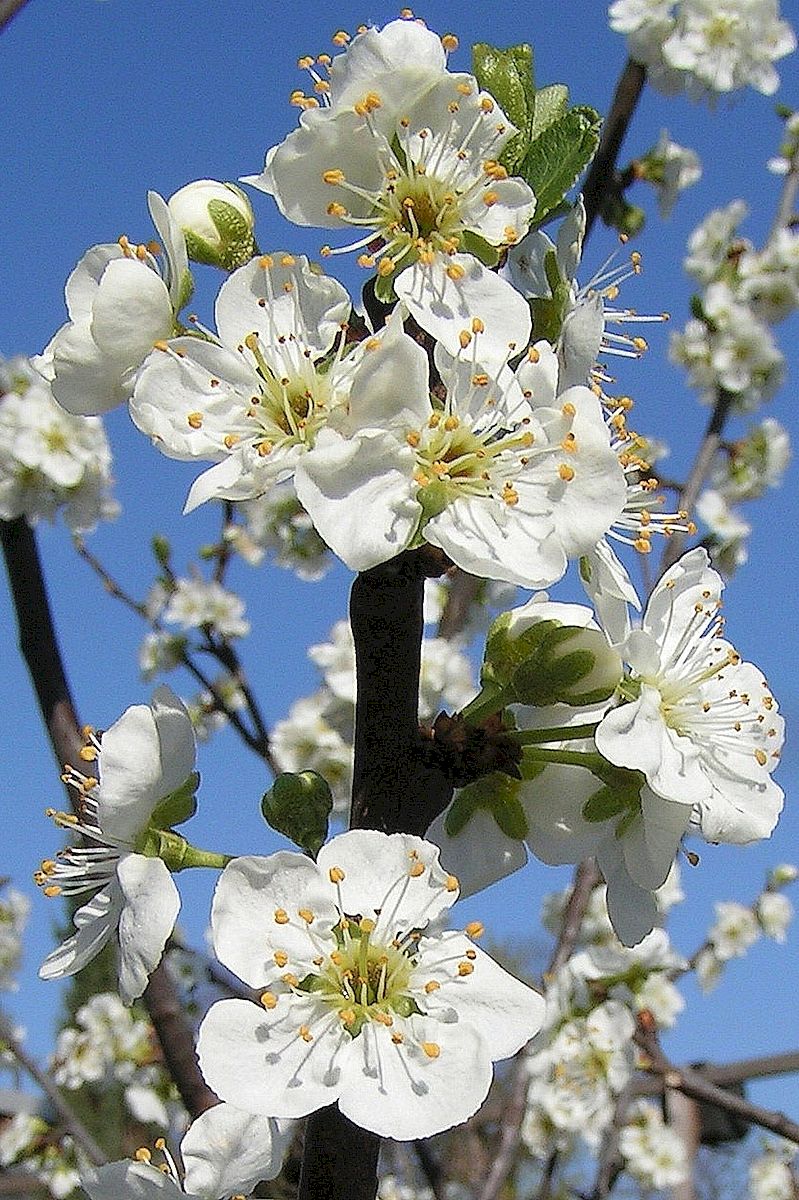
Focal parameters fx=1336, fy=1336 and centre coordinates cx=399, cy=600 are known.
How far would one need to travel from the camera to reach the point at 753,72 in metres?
3.39

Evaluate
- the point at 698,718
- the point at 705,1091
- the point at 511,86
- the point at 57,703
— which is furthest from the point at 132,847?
the point at 705,1091

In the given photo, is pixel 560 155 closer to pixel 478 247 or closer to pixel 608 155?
pixel 478 247

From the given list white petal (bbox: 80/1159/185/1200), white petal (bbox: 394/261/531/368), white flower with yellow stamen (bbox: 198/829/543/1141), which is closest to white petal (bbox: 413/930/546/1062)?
white flower with yellow stamen (bbox: 198/829/543/1141)

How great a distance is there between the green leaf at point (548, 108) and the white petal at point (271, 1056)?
691 millimetres

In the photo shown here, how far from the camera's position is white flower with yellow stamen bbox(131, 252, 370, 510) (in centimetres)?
93

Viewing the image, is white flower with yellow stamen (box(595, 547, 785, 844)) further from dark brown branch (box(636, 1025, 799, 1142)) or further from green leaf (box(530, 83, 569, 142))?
dark brown branch (box(636, 1025, 799, 1142))

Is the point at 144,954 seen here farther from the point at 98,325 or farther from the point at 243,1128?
the point at 98,325

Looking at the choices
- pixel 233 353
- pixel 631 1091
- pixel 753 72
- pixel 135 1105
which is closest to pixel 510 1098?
pixel 631 1091

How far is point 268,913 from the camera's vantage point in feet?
2.92

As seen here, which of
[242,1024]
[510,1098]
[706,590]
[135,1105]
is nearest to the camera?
[242,1024]

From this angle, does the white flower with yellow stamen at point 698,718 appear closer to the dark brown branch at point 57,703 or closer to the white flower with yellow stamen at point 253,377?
the white flower with yellow stamen at point 253,377

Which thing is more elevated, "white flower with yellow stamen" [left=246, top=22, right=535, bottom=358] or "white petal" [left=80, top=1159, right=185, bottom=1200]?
"white flower with yellow stamen" [left=246, top=22, right=535, bottom=358]

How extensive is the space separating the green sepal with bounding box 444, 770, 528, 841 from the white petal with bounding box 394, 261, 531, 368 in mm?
308

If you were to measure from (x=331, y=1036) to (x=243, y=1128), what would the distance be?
0.13 metres
